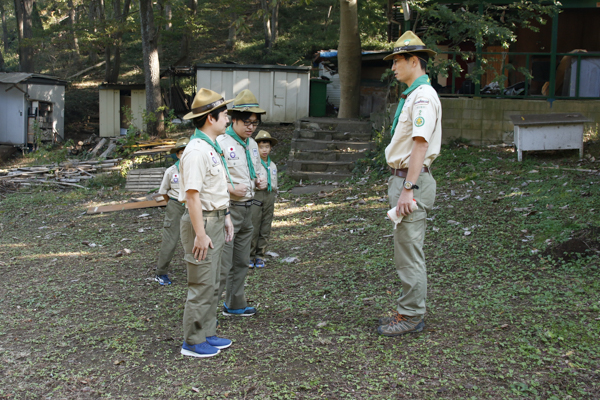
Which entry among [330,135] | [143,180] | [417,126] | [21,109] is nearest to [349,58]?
[330,135]

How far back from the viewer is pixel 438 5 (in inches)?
421

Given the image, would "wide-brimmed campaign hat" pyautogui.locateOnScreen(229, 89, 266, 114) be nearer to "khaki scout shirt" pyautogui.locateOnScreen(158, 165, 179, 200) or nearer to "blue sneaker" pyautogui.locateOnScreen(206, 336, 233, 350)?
"khaki scout shirt" pyautogui.locateOnScreen(158, 165, 179, 200)

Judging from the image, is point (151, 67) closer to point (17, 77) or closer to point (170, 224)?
point (17, 77)

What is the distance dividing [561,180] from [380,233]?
10.9 ft

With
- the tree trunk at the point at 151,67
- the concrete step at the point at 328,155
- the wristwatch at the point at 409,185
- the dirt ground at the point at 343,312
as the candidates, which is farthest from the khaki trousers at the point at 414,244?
the tree trunk at the point at 151,67

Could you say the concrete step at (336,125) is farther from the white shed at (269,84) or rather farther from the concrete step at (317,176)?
the white shed at (269,84)

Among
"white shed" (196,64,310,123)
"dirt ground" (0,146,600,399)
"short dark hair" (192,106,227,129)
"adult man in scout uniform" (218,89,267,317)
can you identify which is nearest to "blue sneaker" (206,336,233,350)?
"dirt ground" (0,146,600,399)

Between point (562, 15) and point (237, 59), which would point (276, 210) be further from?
point (237, 59)

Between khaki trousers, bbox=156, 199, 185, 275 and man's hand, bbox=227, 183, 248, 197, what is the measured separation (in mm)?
1687

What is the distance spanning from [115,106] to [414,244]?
20029 millimetres

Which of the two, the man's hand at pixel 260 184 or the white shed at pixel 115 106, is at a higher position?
the white shed at pixel 115 106

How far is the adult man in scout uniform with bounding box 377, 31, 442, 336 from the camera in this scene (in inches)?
139

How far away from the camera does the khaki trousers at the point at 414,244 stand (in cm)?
365

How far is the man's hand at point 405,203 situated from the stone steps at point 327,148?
7.66 metres
